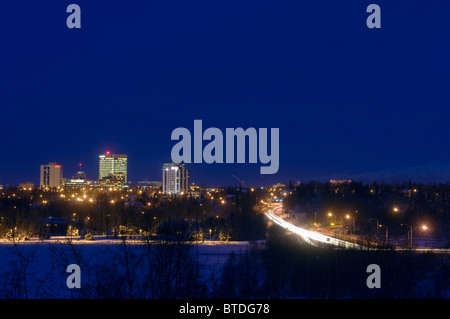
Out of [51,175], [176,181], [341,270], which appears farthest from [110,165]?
[341,270]

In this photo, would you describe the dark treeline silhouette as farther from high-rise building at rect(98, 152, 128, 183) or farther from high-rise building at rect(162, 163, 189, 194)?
high-rise building at rect(98, 152, 128, 183)

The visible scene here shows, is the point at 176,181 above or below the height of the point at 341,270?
above

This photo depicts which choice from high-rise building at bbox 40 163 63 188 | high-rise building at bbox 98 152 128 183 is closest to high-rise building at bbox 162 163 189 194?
high-rise building at bbox 40 163 63 188

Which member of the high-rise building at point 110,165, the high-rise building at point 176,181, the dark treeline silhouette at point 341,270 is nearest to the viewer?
the dark treeline silhouette at point 341,270

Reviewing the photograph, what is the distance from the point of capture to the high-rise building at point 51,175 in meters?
93.4

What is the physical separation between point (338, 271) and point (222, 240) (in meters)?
10.3

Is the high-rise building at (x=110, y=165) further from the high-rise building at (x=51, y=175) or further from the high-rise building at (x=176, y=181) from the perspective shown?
the high-rise building at (x=176, y=181)

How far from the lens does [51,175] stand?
9412 cm

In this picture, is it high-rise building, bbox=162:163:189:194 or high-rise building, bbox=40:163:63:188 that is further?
high-rise building, bbox=40:163:63:188

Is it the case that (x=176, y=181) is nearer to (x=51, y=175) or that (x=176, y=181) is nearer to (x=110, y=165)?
(x=51, y=175)

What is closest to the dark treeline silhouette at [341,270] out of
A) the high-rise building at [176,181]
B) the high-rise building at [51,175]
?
the high-rise building at [176,181]

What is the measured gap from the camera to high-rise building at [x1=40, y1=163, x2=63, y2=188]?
306 feet

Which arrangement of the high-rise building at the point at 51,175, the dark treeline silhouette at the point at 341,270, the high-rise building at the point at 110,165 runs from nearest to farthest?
the dark treeline silhouette at the point at 341,270
the high-rise building at the point at 51,175
the high-rise building at the point at 110,165

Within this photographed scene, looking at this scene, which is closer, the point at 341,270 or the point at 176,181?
the point at 341,270
